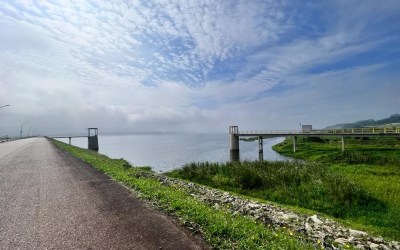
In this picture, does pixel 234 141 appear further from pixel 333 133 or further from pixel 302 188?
pixel 302 188

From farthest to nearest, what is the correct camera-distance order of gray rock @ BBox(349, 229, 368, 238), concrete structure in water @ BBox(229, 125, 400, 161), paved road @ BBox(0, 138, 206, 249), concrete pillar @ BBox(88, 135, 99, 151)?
concrete pillar @ BBox(88, 135, 99, 151), concrete structure in water @ BBox(229, 125, 400, 161), gray rock @ BBox(349, 229, 368, 238), paved road @ BBox(0, 138, 206, 249)

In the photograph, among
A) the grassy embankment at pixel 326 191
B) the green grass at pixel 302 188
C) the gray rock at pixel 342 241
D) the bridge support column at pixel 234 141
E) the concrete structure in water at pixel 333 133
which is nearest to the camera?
the gray rock at pixel 342 241

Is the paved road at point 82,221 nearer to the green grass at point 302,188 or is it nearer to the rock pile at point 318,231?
the rock pile at point 318,231

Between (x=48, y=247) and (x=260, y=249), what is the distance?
6.54 metres

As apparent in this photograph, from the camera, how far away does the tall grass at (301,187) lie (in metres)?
18.1

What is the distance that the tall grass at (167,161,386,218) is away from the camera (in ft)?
59.3

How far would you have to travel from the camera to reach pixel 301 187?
73.1 feet

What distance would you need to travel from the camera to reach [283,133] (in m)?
87.2

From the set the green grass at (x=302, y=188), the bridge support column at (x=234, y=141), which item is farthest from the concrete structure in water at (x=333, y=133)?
the green grass at (x=302, y=188)

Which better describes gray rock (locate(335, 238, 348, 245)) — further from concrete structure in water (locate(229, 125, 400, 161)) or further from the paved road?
concrete structure in water (locate(229, 125, 400, 161))

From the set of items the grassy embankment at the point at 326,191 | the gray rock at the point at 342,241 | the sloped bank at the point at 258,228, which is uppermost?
the sloped bank at the point at 258,228

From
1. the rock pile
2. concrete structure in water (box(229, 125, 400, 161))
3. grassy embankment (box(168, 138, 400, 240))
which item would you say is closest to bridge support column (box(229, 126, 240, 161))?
concrete structure in water (box(229, 125, 400, 161))

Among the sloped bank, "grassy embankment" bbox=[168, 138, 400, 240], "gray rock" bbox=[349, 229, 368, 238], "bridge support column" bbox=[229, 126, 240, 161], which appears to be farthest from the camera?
"bridge support column" bbox=[229, 126, 240, 161]

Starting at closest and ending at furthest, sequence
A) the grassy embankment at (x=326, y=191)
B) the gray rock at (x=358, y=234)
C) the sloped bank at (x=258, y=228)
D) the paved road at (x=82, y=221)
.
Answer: the paved road at (x=82, y=221), the sloped bank at (x=258, y=228), the gray rock at (x=358, y=234), the grassy embankment at (x=326, y=191)
